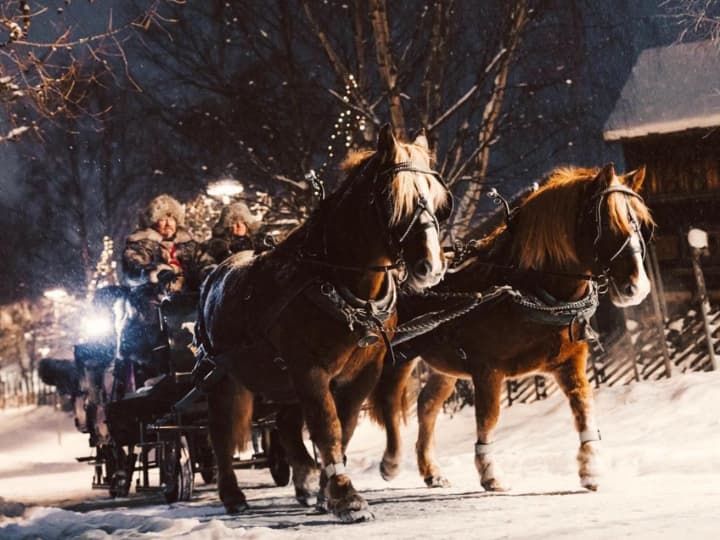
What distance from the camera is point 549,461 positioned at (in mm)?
10672

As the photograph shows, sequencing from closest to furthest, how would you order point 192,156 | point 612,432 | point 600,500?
point 600,500 < point 612,432 < point 192,156

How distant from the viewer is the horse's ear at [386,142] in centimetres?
711

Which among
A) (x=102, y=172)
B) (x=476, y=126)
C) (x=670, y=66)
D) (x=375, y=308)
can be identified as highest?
(x=102, y=172)

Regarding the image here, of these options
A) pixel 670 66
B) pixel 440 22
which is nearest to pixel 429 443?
pixel 440 22

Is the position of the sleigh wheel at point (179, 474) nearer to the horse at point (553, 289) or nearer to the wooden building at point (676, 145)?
the horse at point (553, 289)

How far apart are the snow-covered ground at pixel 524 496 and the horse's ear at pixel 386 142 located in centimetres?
244

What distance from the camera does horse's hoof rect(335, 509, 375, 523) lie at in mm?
7052

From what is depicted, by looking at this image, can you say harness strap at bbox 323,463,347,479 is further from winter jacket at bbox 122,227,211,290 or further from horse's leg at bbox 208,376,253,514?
winter jacket at bbox 122,227,211,290

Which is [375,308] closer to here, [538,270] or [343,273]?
[343,273]

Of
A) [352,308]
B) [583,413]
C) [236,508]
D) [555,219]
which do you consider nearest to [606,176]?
[555,219]

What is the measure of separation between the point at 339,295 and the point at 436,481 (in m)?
2.95

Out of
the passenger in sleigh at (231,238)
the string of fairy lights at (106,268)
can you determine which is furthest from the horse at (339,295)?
the string of fairy lights at (106,268)

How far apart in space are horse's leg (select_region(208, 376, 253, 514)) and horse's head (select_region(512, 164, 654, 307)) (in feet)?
8.51

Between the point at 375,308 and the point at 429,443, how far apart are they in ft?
9.49
